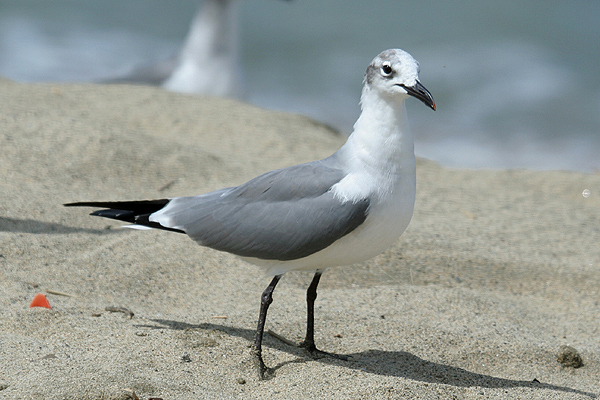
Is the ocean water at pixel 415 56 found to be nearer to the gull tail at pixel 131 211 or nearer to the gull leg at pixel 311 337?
the gull leg at pixel 311 337

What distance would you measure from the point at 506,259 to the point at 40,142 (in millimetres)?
3369

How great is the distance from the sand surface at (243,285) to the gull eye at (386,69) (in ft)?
4.18

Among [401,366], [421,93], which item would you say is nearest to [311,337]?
[401,366]

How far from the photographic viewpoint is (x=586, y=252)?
4.98 metres

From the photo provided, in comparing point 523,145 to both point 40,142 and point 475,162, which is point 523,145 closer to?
point 475,162

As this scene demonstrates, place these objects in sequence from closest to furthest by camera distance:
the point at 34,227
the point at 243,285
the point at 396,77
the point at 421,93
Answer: the point at 421,93
the point at 396,77
the point at 243,285
the point at 34,227

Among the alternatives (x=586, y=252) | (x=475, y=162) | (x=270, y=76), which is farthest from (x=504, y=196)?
(x=270, y=76)

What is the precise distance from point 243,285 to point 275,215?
1048 mm

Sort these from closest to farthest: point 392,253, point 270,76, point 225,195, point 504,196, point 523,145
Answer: point 225,195
point 392,253
point 504,196
point 523,145
point 270,76

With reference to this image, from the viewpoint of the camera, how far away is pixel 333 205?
3037 millimetres

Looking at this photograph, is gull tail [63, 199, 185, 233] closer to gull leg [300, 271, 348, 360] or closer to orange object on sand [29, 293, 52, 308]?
orange object on sand [29, 293, 52, 308]

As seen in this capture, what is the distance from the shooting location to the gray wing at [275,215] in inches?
119

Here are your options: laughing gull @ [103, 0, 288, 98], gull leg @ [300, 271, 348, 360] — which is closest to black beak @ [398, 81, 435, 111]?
gull leg @ [300, 271, 348, 360]

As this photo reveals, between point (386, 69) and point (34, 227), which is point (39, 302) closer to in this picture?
point (34, 227)
